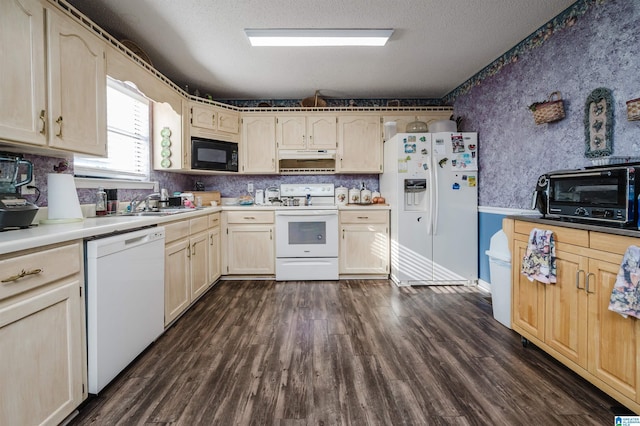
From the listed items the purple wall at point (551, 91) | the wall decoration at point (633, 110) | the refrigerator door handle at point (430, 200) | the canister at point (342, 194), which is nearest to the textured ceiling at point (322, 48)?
the purple wall at point (551, 91)

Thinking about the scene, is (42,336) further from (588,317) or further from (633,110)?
(633,110)

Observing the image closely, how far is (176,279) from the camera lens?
2.32 meters

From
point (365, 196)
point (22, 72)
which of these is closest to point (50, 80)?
point (22, 72)

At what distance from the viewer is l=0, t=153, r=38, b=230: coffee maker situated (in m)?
1.30

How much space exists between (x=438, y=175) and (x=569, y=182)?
1487 mm

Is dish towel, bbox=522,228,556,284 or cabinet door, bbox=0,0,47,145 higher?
cabinet door, bbox=0,0,47,145

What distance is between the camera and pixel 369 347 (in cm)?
195

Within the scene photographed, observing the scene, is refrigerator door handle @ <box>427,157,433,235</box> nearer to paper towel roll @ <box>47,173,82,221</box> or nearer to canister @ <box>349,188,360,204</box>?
canister @ <box>349,188,360,204</box>

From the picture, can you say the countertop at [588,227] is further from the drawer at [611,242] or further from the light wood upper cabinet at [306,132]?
the light wood upper cabinet at [306,132]

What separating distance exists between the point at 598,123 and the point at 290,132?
3.00m

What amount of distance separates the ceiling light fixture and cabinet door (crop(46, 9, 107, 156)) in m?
1.14

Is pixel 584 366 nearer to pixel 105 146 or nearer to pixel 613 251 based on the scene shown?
pixel 613 251

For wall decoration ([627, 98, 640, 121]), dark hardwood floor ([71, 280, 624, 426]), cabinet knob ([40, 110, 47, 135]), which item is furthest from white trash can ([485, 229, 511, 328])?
cabinet knob ([40, 110, 47, 135])

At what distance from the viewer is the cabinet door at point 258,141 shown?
3803 mm
